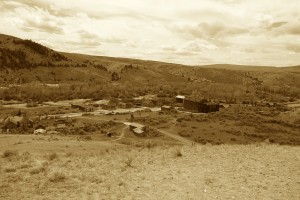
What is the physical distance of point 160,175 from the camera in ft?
36.1

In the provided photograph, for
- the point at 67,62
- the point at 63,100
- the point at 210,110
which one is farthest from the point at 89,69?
the point at 210,110

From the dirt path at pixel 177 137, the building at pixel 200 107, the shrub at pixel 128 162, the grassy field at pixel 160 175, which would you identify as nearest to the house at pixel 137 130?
the dirt path at pixel 177 137

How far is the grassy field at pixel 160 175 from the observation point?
9.30 meters

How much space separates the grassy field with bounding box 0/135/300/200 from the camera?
30.5 feet

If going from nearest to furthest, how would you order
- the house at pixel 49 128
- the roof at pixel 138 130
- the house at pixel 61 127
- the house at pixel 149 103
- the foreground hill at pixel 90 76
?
the roof at pixel 138 130
the house at pixel 49 128
the house at pixel 61 127
the house at pixel 149 103
the foreground hill at pixel 90 76

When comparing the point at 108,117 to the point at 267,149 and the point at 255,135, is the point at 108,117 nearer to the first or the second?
the point at 255,135

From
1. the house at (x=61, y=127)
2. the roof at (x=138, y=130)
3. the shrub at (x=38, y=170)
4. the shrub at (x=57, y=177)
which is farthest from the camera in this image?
the house at (x=61, y=127)

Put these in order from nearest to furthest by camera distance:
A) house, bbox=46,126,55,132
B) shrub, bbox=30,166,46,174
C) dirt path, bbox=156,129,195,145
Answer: shrub, bbox=30,166,46,174 < dirt path, bbox=156,129,195,145 < house, bbox=46,126,55,132

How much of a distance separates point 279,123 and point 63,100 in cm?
4599

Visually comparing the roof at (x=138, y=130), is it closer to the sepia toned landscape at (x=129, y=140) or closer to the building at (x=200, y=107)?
the sepia toned landscape at (x=129, y=140)

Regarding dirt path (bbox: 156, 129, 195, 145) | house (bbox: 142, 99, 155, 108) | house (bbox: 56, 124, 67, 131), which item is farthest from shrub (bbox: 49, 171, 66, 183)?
house (bbox: 142, 99, 155, 108)

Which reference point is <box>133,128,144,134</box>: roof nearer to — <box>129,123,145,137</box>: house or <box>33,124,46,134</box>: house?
<box>129,123,145,137</box>: house

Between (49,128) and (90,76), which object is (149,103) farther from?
(90,76)

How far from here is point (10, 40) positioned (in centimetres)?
12119
